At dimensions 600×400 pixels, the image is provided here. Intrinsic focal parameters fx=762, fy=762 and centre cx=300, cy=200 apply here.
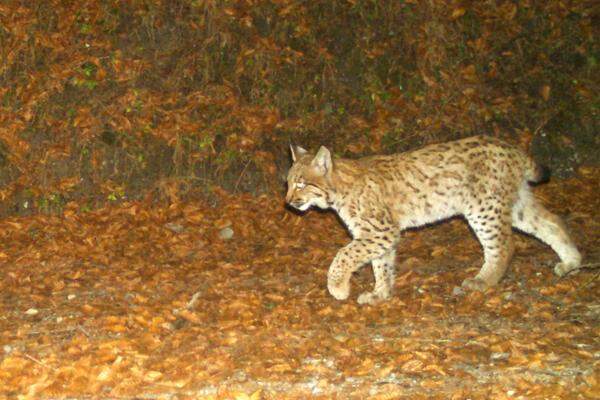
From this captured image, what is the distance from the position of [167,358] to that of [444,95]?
7187 mm

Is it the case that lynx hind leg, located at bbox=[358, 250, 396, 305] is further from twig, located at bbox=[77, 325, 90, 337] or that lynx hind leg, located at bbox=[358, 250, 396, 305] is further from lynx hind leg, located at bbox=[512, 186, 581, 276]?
twig, located at bbox=[77, 325, 90, 337]

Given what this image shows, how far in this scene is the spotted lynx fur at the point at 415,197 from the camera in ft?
24.9

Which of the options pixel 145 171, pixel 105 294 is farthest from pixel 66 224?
pixel 105 294

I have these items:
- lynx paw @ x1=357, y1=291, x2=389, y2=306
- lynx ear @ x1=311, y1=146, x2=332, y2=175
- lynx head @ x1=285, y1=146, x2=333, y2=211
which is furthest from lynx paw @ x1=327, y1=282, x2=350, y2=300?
lynx ear @ x1=311, y1=146, x2=332, y2=175

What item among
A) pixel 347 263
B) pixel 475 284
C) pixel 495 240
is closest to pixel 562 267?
pixel 495 240

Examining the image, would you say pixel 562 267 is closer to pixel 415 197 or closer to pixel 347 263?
pixel 415 197

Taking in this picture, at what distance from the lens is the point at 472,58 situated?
1205 centimetres

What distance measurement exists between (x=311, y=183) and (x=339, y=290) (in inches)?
44.0

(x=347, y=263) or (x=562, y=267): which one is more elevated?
(x=347, y=263)

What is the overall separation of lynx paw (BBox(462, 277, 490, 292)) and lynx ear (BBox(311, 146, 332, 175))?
5.87 ft

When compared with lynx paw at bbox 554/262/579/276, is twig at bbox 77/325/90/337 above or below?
above

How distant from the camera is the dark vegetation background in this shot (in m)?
10.4

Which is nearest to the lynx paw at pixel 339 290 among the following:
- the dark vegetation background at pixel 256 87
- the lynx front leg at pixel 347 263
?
the lynx front leg at pixel 347 263

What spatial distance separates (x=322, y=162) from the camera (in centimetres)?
768
